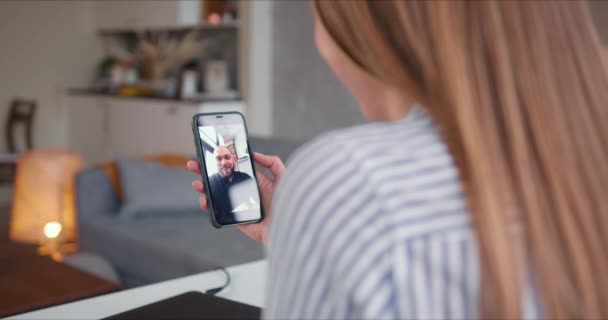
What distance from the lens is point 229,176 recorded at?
781 mm

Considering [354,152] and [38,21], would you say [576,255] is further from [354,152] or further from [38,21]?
[38,21]

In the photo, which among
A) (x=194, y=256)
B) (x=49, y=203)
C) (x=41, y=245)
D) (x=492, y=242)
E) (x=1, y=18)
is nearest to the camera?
(x=492, y=242)

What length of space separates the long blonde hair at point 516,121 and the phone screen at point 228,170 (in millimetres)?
389

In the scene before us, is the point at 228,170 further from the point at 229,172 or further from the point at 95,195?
the point at 95,195

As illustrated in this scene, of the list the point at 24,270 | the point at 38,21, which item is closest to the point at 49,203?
A: the point at 24,270

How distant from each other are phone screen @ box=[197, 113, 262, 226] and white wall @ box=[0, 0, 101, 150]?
37 cm

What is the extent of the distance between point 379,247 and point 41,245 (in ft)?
3.26

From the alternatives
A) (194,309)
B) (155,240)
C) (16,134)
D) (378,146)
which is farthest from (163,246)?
(378,146)

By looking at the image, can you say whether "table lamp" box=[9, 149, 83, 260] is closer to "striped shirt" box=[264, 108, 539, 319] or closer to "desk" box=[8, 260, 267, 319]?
"desk" box=[8, 260, 267, 319]

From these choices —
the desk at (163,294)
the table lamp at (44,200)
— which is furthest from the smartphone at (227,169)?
the table lamp at (44,200)

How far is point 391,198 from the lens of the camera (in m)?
0.35

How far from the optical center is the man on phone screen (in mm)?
762

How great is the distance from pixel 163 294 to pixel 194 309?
12 cm

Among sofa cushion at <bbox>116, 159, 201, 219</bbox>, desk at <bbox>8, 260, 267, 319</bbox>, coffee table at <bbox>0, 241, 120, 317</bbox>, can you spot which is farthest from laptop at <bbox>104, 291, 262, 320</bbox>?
sofa cushion at <bbox>116, 159, 201, 219</bbox>
